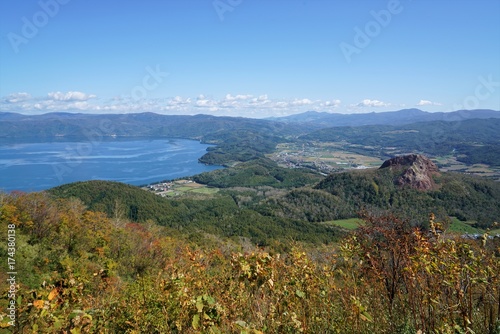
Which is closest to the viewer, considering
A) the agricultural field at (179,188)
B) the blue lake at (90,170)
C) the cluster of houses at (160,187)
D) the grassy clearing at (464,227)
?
the grassy clearing at (464,227)

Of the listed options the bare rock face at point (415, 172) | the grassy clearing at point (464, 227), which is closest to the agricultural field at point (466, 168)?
the bare rock face at point (415, 172)

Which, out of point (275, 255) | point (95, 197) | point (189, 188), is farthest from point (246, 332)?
point (189, 188)

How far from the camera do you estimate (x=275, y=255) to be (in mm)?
2539

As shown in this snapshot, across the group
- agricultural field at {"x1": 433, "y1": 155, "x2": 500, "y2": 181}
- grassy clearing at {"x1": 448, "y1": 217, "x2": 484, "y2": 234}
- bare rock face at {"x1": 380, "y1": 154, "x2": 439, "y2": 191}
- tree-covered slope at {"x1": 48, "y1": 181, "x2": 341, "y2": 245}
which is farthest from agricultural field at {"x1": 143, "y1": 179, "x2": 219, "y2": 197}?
agricultural field at {"x1": 433, "y1": 155, "x2": 500, "y2": 181}

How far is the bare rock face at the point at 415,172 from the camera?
7981 centimetres

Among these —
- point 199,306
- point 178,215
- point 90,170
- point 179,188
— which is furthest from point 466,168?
point 199,306

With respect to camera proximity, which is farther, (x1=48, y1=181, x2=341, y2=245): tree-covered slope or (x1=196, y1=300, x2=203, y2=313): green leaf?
(x1=48, y1=181, x2=341, y2=245): tree-covered slope

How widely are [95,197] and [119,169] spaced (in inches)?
2324

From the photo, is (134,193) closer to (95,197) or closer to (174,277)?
(95,197)

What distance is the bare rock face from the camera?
262ft

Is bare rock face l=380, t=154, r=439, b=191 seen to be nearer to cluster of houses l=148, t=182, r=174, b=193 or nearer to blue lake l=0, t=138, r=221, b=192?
cluster of houses l=148, t=182, r=174, b=193

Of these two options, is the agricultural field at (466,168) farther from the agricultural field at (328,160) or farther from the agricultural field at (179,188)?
the agricultural field at (179,188)

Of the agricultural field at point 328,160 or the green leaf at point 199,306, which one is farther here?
the agricultural field at point 328,160

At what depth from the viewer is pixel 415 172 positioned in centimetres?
8175
